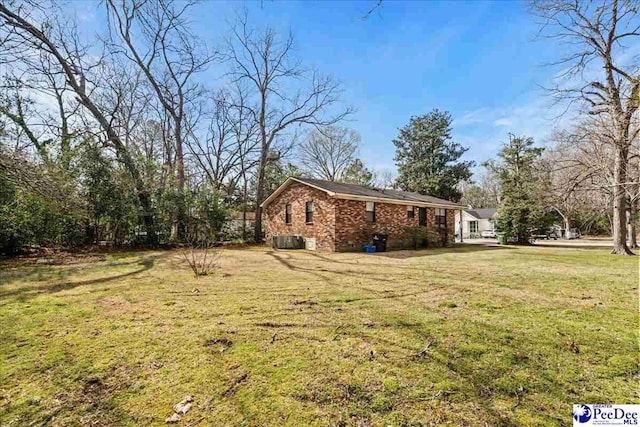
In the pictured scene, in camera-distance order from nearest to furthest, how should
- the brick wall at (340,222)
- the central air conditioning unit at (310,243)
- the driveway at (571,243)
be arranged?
the brick wall at (340,222)
the central air conditioning unit at (310,243)
the driveway at (571,243)

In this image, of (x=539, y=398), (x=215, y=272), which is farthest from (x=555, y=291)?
(x=215, y=272)

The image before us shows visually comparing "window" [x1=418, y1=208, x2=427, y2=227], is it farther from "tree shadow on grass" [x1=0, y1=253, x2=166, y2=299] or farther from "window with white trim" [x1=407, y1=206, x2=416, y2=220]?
"tree shadow on grass" [x1=0, y1=253, x2=166, y2=299]

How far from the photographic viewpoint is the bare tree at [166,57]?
591 inches

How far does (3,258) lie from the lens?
32.8 feet

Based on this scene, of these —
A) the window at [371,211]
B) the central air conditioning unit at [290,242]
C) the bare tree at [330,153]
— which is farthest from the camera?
the bare tree at [330,153]

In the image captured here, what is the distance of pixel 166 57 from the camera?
1814cm

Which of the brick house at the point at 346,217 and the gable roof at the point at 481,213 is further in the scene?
the gable roof at the point at 481,213

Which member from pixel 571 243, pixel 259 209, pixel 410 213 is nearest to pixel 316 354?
pixel 410 213

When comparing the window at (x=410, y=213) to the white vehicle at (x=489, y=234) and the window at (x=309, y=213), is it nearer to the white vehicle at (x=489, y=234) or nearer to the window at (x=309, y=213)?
the window at (x=309, y=213)

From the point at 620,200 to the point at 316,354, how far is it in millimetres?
15591

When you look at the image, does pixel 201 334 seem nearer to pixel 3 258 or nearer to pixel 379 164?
pixel 3 258

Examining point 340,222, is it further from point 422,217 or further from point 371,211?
point 422,217

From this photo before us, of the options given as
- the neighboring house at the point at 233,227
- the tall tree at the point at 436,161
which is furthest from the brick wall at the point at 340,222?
the tall tree at the point at 436,161
